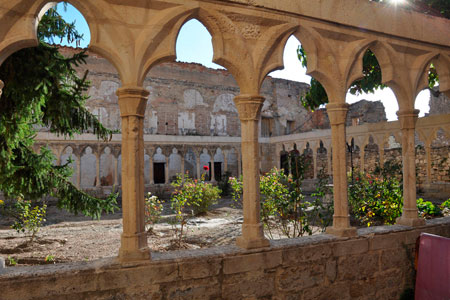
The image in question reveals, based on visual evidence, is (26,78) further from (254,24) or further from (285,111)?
(285,111)

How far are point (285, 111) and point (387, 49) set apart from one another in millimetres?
16762

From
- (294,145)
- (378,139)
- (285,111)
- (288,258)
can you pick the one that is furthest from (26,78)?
(285,111)

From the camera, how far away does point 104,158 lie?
15.4 metres

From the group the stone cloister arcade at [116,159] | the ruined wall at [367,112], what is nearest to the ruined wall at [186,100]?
the stone cloister arcade at [116,159]

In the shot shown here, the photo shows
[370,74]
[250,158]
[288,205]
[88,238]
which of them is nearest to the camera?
[250,158]

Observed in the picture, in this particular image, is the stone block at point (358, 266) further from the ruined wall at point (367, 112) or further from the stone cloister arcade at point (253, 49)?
the ruined wall at point (367, 112)

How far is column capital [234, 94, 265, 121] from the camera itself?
284 cm

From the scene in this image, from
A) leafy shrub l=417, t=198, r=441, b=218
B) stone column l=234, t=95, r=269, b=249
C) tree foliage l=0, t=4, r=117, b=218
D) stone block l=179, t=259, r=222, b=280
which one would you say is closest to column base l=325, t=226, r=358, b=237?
stone column l=234, t=95, r=269, b=249

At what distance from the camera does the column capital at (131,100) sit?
7.97 ft

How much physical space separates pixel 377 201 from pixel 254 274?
10.5ft

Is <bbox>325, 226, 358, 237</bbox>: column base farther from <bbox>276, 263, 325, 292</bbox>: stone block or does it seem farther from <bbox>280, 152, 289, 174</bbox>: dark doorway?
<bbox>280, 152, 289, 174</bbox>: dark doorway

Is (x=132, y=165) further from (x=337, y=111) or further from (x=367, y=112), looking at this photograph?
(x=367, y=112)

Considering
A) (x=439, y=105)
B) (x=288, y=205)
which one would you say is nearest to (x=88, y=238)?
(x=288, y=205)

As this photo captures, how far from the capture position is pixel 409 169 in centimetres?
369
